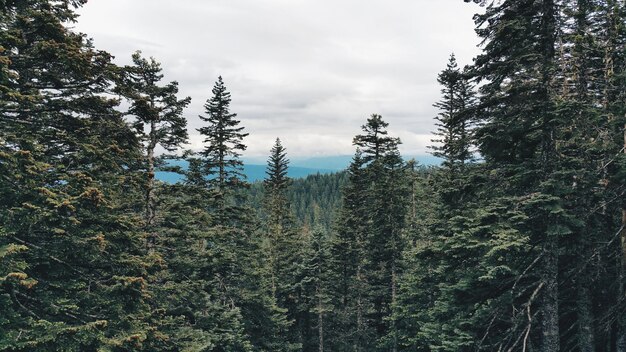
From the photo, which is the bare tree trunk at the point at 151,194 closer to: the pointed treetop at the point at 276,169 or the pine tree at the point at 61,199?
the pine tree at the point at 61,199

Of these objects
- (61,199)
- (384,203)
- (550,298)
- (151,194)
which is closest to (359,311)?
(384,203)

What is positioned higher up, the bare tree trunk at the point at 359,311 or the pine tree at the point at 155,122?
the pine tree at the point at 155,122

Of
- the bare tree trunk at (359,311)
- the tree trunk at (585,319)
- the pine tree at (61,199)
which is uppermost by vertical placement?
the pine tree at (61,199)

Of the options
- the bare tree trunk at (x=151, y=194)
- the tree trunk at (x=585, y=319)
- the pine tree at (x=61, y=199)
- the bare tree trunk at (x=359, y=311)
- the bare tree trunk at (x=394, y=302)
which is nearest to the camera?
the pine tree at (x=61, y=199)

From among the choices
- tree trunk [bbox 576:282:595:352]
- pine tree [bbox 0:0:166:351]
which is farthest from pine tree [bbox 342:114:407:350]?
pine tree [bbox 0:0:166:351]

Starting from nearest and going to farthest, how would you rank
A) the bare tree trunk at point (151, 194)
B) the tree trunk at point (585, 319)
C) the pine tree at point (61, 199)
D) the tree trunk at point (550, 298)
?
the pine tree at point (61, 199) → the tree trunk at point (550, 298) → the tree trunk at point (585, 319) → the bare tree trunk at point (151, 194)

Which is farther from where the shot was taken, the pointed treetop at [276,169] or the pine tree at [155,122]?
the pointed treetop at [276,169]

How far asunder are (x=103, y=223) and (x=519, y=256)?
12876 millimetres

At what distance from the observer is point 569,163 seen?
10.2 metres

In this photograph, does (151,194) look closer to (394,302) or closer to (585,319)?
(585,319)

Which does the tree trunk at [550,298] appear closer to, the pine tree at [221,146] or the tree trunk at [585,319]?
the tree trunk at [585,319]

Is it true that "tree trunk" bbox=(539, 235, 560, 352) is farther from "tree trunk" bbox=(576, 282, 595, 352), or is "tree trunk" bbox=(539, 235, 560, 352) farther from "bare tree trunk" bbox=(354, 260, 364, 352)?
"bare tree trunk" bbox=(354, 260, 364, 352)

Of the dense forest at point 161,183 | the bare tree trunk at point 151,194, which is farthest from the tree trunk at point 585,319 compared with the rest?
the bare tree trunk at point 151,194

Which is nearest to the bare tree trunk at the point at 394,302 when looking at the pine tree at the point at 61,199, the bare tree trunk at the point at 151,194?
the bare tree trunk at the point at 151,194
